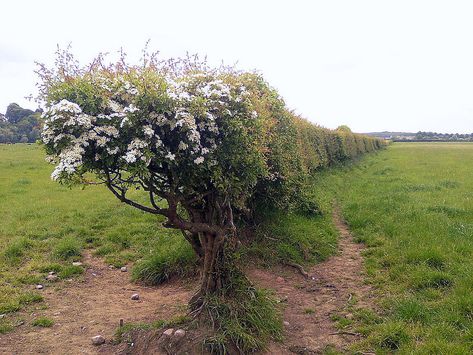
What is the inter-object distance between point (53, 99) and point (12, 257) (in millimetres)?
5131

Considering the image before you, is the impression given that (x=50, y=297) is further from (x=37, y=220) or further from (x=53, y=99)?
(x=37, y=220)

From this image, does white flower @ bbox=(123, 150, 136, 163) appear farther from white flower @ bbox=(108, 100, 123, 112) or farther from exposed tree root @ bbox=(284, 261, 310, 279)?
exposed tree root @ bbox=(284, 261, 310, 279)

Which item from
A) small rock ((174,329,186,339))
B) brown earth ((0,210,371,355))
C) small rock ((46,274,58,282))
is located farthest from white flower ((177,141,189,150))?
small rock ((46,274,58,282))

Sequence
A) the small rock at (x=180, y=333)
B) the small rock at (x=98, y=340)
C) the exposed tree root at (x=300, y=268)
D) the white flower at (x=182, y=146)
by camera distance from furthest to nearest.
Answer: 1. the exposed tree root at (x=300, y=268)
2. the small rock at (x=98, y=340)
3. the small rock at (x=180, y=333)
4. the white flower at (x=182, y=146)

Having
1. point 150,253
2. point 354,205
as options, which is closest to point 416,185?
point 354,205

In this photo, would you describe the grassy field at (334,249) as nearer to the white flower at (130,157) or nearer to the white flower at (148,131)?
the white flower at (130,157)

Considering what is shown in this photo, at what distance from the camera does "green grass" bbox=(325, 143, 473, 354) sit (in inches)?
188

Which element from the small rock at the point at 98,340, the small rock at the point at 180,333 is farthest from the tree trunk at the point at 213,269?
the small rock at the point at 98,340

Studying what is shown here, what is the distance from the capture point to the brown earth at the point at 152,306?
16.3ft

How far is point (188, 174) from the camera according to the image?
4.40 metres

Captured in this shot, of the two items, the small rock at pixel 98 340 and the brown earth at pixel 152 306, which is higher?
the small rock at pixel 98 340

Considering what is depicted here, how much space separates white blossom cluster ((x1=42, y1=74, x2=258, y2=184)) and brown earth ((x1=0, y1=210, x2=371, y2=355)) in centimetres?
221

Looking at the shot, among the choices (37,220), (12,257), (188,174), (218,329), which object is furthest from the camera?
(37,220)

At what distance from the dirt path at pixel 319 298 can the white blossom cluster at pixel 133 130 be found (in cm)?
266
